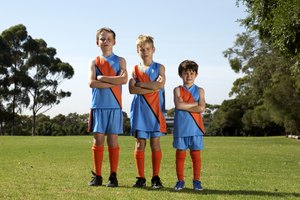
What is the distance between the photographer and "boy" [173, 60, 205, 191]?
A: 24.9ft

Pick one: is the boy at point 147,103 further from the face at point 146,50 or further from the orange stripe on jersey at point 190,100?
the orange stripe on jersey at point 190,100

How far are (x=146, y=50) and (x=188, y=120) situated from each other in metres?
1.24

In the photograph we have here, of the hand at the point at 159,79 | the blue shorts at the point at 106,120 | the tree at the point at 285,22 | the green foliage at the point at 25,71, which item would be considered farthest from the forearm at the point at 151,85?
the green foliage at the point at 25,71

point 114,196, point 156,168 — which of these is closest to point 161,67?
point 156,168

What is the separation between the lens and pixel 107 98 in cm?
788

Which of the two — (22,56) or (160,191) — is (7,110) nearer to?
(22,56)

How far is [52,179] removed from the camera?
9180mm

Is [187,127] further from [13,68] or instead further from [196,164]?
[13,68]

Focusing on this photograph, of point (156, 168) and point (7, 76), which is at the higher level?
point (7, 76)

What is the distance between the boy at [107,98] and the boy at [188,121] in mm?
895

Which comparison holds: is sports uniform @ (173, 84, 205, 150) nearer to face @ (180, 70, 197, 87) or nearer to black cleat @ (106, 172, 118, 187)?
face @ (180, 70, 197, 87)

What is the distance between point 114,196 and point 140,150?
1213mm

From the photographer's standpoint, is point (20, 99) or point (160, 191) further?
point (20, 99)

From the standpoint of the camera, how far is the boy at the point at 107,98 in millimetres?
7848
